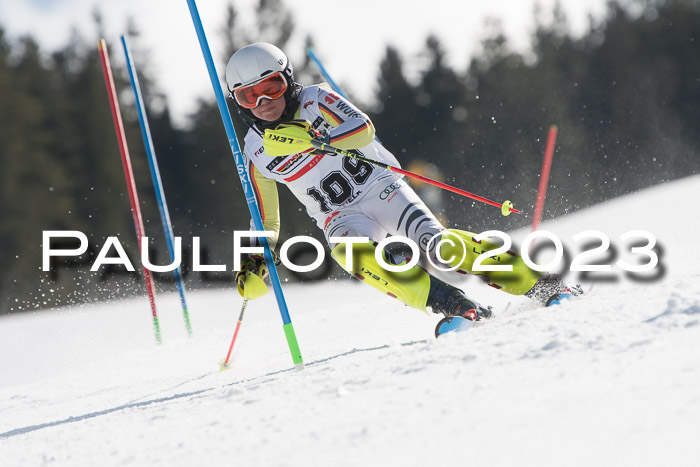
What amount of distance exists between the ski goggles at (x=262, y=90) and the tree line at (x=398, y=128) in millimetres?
15874

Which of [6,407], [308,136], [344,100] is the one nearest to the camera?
[308,136]

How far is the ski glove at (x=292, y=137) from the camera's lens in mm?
3760

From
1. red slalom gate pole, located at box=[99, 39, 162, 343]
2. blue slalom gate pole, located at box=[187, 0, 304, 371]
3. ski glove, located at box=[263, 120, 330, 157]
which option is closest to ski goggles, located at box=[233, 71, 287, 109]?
ski glove, located at box=[263, 120, 330, 157]

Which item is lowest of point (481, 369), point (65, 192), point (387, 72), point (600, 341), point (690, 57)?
point (65, 192)

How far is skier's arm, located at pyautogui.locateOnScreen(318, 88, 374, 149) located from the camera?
3797 mm

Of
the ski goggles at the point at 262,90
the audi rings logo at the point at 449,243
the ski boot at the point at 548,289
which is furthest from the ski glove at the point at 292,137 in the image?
the ski boot at the point at 548,289

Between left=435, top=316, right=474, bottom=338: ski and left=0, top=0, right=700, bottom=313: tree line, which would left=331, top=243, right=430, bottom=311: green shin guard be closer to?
left=435, top=316, right=474, bottom=338: ski

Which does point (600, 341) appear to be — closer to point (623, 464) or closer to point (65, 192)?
point (623, 464)

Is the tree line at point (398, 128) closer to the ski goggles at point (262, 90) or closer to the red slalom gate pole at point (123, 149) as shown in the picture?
the red slalom gate pole at point (123, 149)

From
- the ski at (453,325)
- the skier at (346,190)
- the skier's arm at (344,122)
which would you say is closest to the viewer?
the ski at (453,325)

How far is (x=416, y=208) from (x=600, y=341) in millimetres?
1854

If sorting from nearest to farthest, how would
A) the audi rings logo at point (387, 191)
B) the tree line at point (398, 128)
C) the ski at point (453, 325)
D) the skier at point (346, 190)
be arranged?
the ski at point (453, 325) < the skier at point (346, 190) < the audi rings logo at point (387, 191) < the tree line at point (398, 128)

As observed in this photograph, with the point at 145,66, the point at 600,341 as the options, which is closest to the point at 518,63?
Result: the point at 145,66

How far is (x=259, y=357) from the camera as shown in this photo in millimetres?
4754
